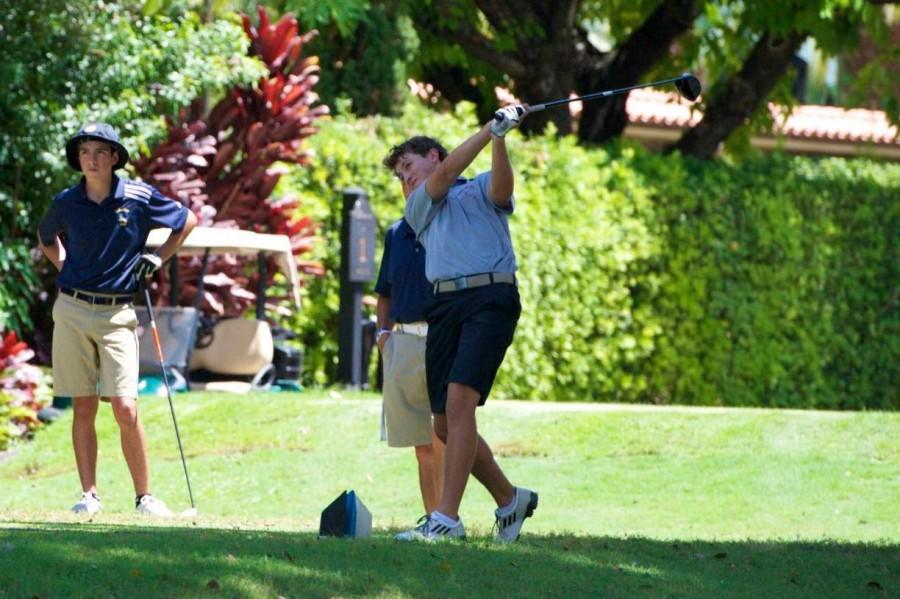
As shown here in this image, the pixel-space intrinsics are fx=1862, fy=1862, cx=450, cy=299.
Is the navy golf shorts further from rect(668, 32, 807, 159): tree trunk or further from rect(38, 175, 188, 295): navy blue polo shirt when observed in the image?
rect(668, 32, 807, 159): tree trunk

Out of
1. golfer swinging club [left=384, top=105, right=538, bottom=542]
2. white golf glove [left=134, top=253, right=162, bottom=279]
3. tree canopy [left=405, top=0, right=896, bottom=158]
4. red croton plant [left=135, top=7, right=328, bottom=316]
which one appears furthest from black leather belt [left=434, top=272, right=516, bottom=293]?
tree canopy [left=405, top=0, right=896, bottom=158]

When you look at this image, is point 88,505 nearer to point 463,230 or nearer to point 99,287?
point 99,287

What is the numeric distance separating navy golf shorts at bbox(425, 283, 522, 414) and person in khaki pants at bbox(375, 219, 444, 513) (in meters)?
0.82

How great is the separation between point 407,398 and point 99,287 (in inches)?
69.8

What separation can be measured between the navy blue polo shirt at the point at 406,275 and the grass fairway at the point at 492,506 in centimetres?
109

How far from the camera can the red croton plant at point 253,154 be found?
16172mm

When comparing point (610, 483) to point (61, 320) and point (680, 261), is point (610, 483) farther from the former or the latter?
point (680, 261)

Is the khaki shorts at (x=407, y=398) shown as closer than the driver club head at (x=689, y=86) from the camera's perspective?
No

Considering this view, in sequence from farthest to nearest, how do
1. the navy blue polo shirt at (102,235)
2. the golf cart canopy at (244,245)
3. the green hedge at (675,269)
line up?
1. the green hedge at (675,269)
2. the golf cart canopy at (244,245)
3. the navy blue polo shirt at (102,235)

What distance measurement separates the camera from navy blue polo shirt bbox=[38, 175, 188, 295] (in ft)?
30.3

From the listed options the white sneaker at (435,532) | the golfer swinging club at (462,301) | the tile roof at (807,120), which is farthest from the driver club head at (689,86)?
the tile roof at (807,120)

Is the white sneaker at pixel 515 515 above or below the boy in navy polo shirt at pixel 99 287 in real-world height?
below

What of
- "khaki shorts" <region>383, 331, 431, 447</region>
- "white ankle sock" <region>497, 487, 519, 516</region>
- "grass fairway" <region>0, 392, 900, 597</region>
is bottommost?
"grass fairway" <region>0, 392, 900, 597</region>

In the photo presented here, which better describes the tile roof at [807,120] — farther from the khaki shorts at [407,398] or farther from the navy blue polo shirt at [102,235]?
the khaki shorts at [407,398]
